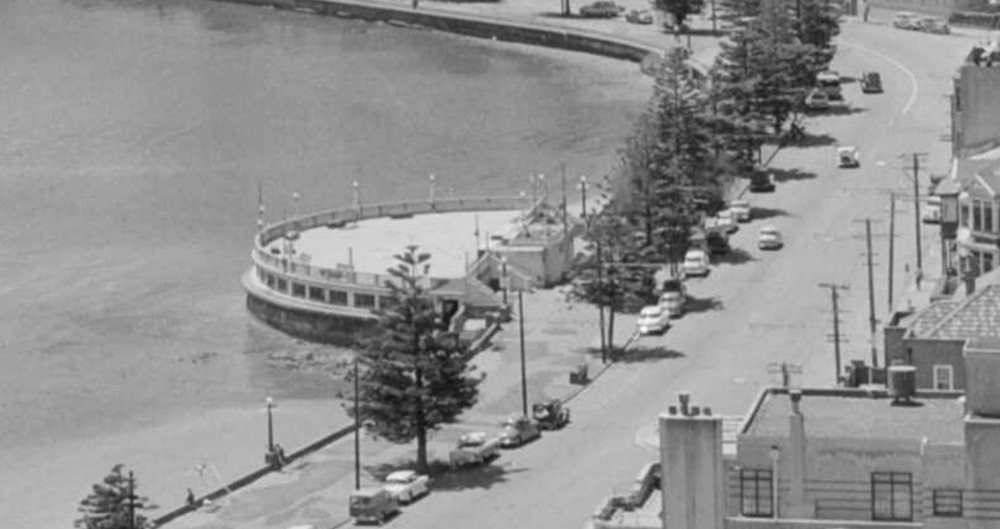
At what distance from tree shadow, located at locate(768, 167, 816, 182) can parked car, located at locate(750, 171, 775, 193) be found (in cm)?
188

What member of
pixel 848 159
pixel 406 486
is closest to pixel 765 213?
pixel 848 159

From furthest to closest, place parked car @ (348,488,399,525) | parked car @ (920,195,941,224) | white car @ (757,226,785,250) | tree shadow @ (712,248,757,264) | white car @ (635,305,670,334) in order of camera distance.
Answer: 1. white car @ (757,226,785,250)
2. tree shadow @ (712,248,757,264)
3. parked car @ (920,195,941,224)
4. white car @ (635,305,670,334)
5. parked car @ (348,488,399,525)

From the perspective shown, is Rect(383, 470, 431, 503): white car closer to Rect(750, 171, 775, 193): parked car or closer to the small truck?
the small truck

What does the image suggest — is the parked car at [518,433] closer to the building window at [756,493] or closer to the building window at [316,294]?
the building window at [316,294]

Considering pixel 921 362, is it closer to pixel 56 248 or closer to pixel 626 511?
pixel 626 511

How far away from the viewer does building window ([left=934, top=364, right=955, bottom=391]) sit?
2908 inches

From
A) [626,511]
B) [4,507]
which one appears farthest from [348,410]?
[626,511]

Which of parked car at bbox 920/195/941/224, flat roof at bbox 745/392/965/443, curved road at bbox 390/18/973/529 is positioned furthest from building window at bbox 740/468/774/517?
parked car at bbox 920/195/941/224

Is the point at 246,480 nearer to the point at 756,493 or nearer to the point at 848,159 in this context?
the point at 756,493


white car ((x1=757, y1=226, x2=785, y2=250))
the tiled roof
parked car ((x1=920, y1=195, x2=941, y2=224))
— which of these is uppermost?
the tiled roof

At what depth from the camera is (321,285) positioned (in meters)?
131

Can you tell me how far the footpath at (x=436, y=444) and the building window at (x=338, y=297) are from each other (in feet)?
23.1

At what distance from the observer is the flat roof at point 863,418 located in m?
53.8

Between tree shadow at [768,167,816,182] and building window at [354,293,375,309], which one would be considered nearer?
building window at [354,293,375,309]
